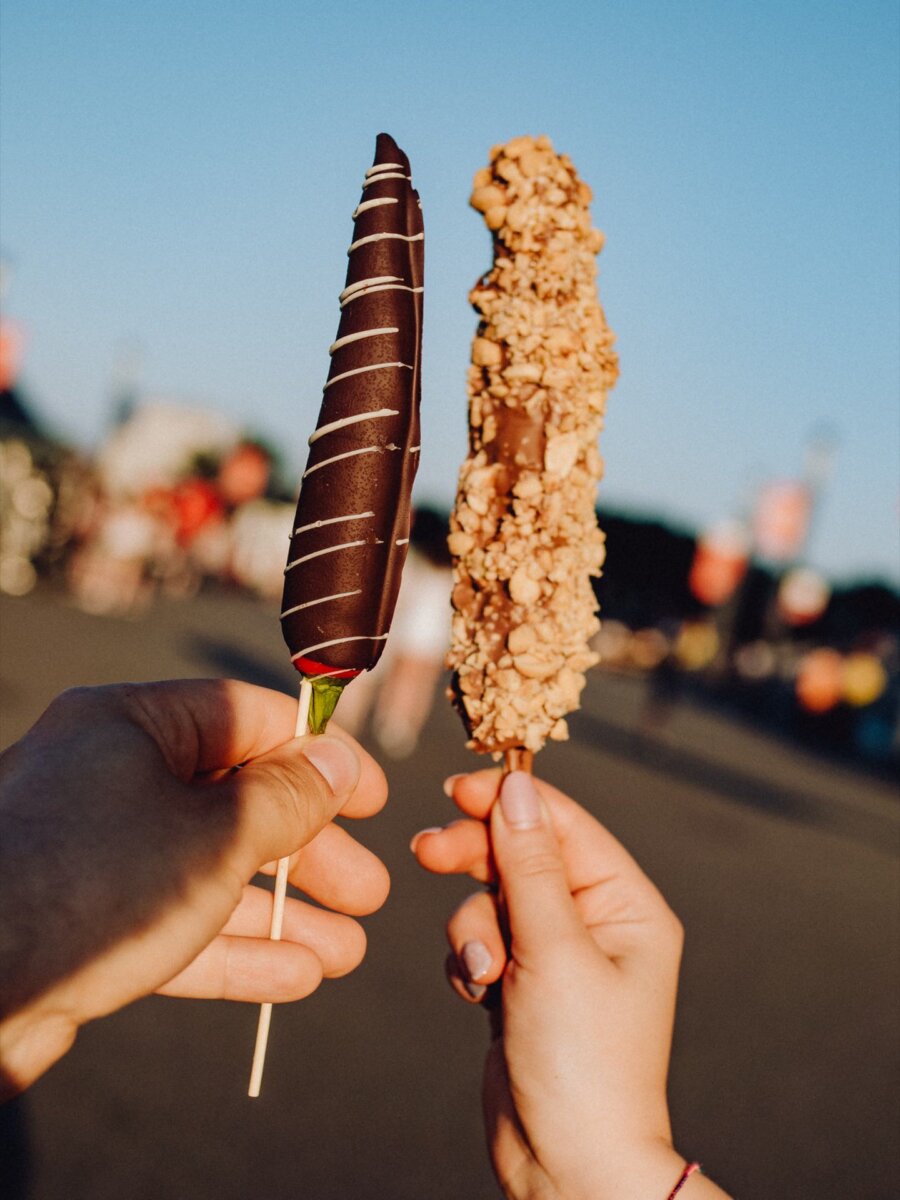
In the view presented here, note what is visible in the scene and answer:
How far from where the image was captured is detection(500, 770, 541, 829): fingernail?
6.31ft

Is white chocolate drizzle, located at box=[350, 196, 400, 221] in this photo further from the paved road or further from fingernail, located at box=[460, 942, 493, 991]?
the paved road

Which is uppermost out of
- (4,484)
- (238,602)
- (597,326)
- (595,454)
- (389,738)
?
(597,326)

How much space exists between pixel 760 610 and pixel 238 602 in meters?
24.3

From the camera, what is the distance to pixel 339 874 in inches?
87.4

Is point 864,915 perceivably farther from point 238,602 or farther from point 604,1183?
point 238,602

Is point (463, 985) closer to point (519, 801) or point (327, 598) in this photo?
point (519, 801)

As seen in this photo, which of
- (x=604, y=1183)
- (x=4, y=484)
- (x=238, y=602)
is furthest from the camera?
(x=238, y=602)

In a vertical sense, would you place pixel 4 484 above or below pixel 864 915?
above

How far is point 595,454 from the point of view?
1952mm

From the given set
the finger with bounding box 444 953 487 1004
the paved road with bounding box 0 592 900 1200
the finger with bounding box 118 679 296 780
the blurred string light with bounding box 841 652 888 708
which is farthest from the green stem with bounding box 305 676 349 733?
the blurred string light with bounding box 841 652 888 708

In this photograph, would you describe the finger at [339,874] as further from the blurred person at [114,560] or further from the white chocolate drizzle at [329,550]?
the blurred person at [114,560]

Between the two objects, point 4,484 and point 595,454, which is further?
point 4,484

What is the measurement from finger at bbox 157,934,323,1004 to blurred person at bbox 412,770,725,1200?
32cm

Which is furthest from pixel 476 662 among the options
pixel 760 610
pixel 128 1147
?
pixel 760 610
